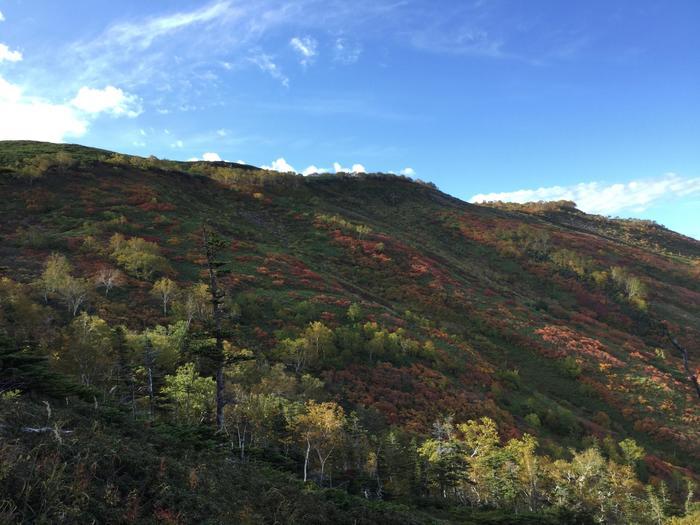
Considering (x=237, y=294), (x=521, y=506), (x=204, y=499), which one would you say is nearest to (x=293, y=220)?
(x=237, y=294)

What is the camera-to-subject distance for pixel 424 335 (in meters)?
59.3

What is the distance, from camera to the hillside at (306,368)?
1059 centimetres

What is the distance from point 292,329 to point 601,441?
36108mm

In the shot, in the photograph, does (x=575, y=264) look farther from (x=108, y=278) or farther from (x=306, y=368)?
(x=108, y=278)

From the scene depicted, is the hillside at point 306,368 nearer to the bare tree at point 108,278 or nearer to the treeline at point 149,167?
the bare tree at point 108,278

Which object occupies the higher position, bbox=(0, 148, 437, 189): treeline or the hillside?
bbox=(0, 148, 437, 189): treeline

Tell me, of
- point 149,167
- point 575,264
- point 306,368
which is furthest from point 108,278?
point 575,264

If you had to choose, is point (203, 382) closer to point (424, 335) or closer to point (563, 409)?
point (424, 335)

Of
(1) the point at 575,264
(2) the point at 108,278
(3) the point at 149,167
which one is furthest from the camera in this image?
(1) the point at 575,264

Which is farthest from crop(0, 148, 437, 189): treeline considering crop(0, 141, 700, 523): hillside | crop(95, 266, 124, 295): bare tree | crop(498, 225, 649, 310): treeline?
crop(498, 225, 649, 310): treeline

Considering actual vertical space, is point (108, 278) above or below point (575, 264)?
below

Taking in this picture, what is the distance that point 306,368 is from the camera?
4325 centimetres

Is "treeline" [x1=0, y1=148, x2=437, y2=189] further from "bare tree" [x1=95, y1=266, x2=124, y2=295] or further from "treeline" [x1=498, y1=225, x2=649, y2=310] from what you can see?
"treeline" [x1=498, y1=225, x2=649, y2=310]

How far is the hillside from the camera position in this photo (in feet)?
34.8
